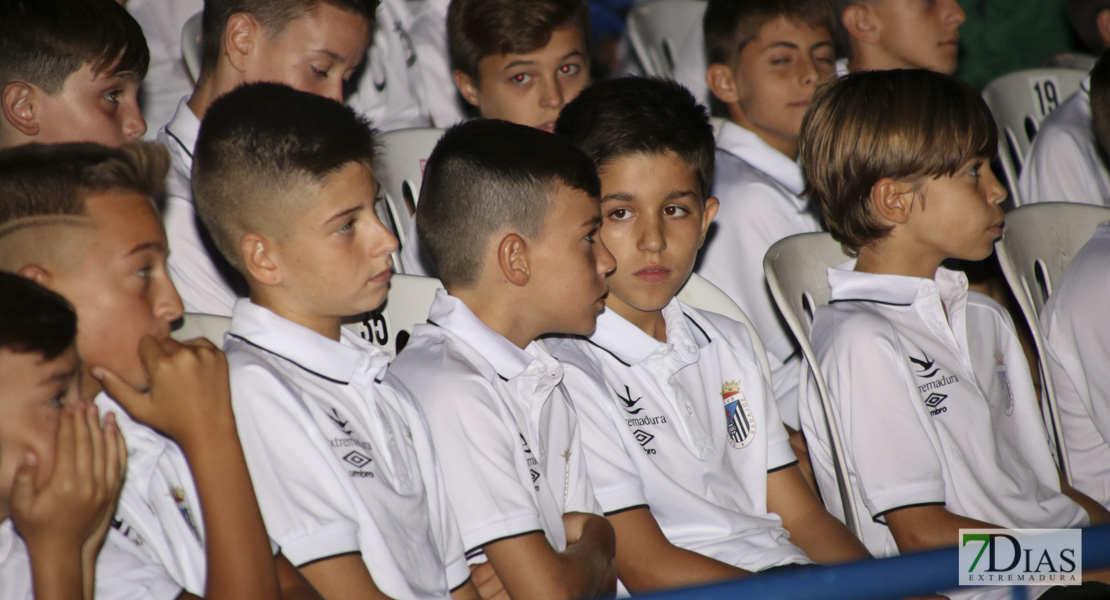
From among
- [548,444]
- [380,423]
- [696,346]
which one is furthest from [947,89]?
[380,423]

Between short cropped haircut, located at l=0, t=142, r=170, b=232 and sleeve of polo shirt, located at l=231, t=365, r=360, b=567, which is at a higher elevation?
short cropped haircut, located at l=0, t=142, r=170, b=232

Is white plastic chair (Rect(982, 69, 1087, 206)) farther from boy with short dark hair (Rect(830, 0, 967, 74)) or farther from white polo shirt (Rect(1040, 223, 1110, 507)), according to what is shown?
white polo shirt (Rect(1040, 223, 1110, 507))

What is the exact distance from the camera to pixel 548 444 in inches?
81.7

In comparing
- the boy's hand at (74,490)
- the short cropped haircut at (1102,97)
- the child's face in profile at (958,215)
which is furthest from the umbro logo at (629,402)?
the short cropped haircut at (1102,97)

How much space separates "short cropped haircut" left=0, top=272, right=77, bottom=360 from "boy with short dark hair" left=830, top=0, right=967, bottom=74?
3.06 metres

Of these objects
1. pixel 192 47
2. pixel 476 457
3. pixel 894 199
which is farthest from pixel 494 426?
pixel 192 47

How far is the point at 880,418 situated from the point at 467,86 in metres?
1.90

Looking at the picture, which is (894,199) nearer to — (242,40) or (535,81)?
(535,81)

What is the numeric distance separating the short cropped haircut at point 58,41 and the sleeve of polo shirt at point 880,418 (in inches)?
72.4

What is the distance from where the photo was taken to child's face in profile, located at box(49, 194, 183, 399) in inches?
67.4

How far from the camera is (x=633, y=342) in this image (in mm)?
2324

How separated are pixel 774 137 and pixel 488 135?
5.38 ft

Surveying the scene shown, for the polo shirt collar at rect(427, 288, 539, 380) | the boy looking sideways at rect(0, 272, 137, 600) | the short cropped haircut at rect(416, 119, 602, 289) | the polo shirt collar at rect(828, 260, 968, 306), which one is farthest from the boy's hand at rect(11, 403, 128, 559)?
the polo shirt collar at rect(828, 260, 968, 306)

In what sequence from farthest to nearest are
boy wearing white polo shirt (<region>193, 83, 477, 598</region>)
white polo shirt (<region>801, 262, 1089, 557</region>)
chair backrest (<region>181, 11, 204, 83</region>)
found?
chair backrest (<region>181, 11, 204, 83</region>), white polo shirt (<region>801, 262, 1089, 557</region>), boy wearing white polo shirt (<region>193, 83, 477, 598</region>)
